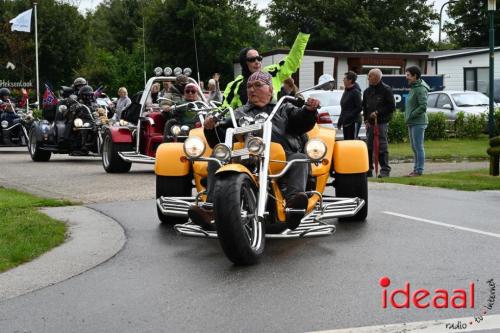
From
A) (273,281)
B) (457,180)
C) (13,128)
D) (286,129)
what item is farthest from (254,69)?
(13,128)

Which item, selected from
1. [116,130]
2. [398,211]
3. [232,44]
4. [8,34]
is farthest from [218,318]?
[8,34]

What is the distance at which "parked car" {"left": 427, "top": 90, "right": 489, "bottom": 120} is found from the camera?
28750 mm

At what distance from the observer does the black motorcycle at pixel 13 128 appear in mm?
25703

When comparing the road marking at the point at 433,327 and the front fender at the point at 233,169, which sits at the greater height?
the front fender at the point at 233,169

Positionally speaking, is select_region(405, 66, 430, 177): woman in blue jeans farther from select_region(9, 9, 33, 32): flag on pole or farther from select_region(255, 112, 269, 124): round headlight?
select_region(9, 9, 33, 32): flag on pole

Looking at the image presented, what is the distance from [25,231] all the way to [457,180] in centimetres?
744

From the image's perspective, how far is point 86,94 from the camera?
68.7ft

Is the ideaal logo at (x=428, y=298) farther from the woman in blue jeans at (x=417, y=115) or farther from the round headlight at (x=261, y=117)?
the woman in blue jeans at (x=417, y=115)

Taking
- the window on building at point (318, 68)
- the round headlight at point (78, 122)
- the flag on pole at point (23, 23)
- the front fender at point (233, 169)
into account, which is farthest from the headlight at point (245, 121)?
the flag on pole at point (23, 23)

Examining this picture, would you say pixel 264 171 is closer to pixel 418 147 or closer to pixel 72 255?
pixel 72 255

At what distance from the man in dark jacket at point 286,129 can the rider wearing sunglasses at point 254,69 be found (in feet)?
3.70

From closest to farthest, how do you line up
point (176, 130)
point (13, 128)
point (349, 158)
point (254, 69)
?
point (349, 158)
point (254, 69)
point (176, 130)
point (13, 128)

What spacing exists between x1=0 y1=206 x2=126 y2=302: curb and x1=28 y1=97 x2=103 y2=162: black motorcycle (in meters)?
10.00

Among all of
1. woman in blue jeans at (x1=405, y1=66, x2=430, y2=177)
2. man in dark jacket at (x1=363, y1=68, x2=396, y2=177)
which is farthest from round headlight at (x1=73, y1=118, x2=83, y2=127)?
woman in blue jeans at (x1=405, y1=66, x2=430, y2=177)
